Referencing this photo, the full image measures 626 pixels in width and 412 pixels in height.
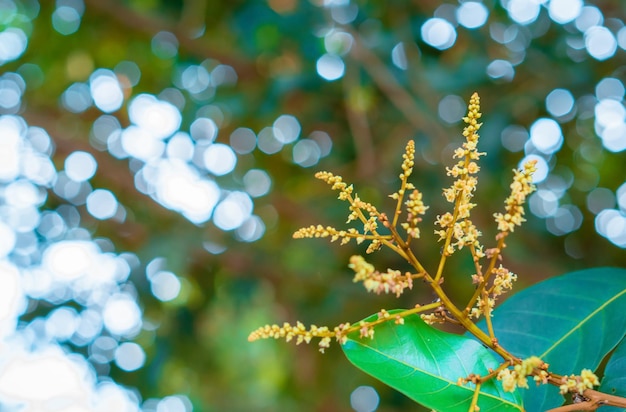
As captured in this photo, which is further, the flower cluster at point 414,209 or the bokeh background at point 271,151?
the bokeh background at point 271,151

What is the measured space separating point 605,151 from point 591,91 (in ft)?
1.94

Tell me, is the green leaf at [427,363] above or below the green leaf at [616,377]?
below

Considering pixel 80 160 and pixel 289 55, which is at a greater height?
pixel 289 55

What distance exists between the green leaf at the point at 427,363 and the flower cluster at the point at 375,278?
93 mm

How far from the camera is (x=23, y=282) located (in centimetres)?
309

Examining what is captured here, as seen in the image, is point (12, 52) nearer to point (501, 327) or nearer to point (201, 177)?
point (201, 177)

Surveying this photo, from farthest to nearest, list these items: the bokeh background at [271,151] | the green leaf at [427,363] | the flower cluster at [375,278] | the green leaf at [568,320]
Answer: the bokeh background at [271,151] → the green leaf at [568,320] → the green leaf at [427,363] → the flower cluster at [375,278]

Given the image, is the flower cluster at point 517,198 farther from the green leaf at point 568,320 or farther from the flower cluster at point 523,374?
the green leaf at point 568,320

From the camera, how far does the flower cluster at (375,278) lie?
0.50 metres

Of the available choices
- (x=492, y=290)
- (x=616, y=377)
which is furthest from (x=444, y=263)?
(x=616, y=377)

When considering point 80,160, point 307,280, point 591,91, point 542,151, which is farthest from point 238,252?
point 591,91

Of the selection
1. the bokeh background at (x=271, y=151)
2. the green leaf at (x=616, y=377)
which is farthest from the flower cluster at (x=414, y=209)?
the bokeh background at (x=271, y=151)

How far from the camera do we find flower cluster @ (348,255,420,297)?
1.65 feet

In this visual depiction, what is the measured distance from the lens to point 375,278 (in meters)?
0.51
